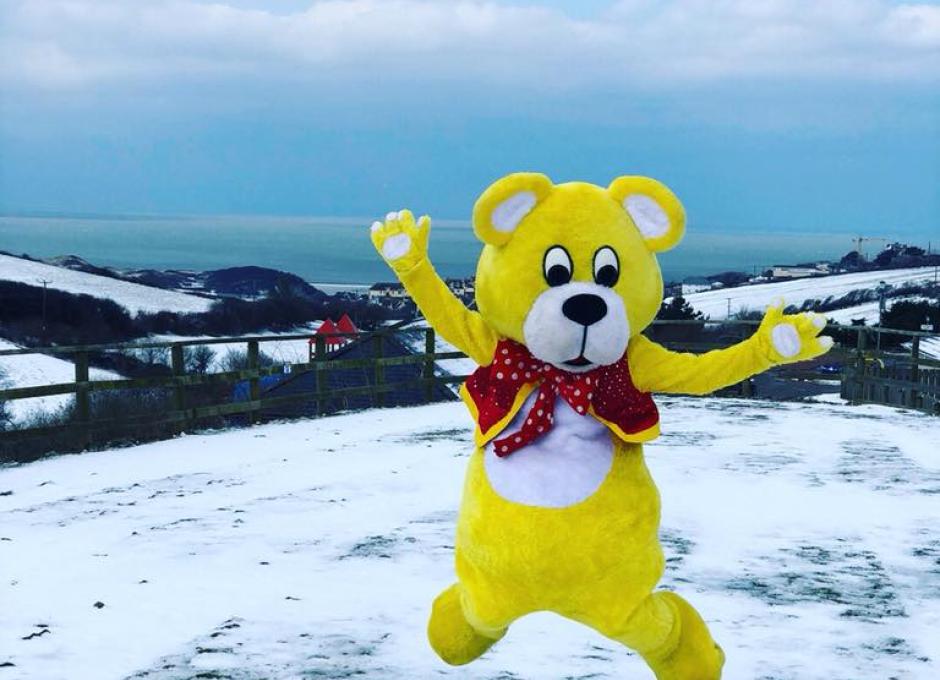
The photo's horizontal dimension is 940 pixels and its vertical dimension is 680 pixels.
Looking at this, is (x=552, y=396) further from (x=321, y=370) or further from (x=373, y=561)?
(x=321, y=370)

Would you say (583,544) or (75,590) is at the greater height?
(583,544)

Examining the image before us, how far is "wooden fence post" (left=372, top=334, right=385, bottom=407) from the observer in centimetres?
1130

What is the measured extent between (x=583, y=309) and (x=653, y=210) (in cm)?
42

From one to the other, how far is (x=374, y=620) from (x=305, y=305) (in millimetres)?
22746

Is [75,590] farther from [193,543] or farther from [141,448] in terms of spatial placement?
[141,448]

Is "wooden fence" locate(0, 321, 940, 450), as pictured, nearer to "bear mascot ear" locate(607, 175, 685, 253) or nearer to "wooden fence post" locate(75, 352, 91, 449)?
"wooden fence post" locate(75, 352, 91, 449)

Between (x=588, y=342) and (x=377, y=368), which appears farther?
(x=377, y=368)

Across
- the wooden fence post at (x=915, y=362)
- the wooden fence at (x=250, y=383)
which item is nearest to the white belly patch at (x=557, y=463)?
the wooden fence at (x=250, y=383)

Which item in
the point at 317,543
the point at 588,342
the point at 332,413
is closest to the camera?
the point at 588,342

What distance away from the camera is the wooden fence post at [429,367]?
1184 cm

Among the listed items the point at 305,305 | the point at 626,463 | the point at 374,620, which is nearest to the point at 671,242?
the point at 626,463

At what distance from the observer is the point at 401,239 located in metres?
2.77

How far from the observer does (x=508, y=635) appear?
3.95 meters

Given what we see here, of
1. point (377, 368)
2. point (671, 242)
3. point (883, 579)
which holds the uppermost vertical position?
point (671, 242)
